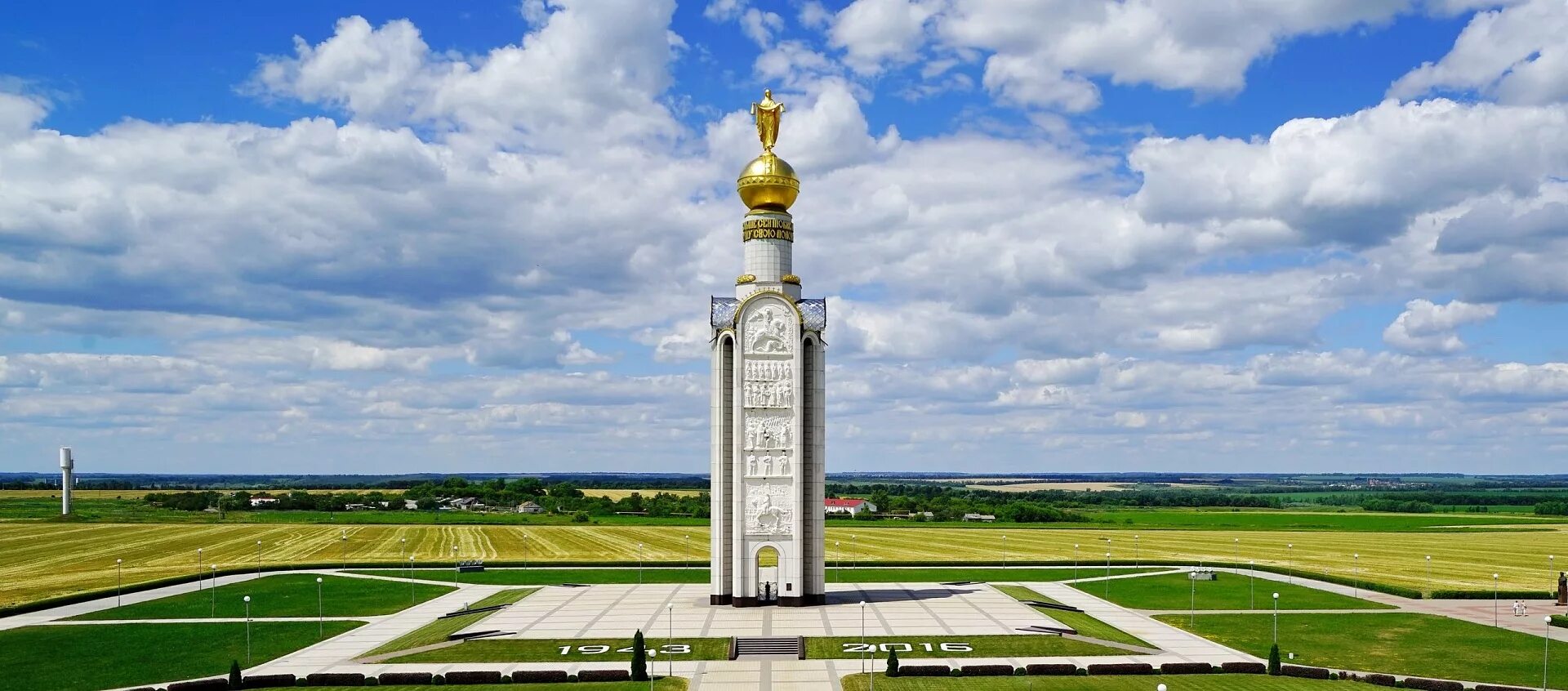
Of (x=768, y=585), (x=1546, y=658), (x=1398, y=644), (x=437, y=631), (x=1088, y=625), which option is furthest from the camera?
(x=768, y=585)

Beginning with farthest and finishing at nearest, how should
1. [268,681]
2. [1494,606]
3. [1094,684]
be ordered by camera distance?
[1494,606] → [268,681] → [1094,684]

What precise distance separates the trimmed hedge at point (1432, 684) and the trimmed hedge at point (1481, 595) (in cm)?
2860

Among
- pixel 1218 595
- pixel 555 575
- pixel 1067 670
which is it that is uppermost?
pixel 1067 670

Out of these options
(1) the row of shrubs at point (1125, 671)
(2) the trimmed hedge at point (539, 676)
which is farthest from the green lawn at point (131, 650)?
(1) the row of shrubs at point (1125, 671)

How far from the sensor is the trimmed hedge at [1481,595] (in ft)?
223

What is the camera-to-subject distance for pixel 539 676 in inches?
1721

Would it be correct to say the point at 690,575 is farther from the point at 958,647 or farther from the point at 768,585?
the point at 958,647

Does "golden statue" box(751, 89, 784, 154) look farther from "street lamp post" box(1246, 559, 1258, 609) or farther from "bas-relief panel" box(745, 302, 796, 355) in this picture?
"street lamp post" box(1246, 559, 1258, 609)

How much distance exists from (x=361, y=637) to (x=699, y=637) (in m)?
16.4

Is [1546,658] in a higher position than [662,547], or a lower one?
higher

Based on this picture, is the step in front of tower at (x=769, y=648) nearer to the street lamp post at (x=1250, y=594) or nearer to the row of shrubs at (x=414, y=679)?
the row of shrubs at (x=414, y=679)

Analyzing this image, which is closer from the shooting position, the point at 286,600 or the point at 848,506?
the point at 286,600

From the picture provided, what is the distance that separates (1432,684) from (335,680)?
42.1 meters

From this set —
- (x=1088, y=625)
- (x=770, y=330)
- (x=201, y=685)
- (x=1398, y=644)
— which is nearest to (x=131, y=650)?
(x=201, y=685)
